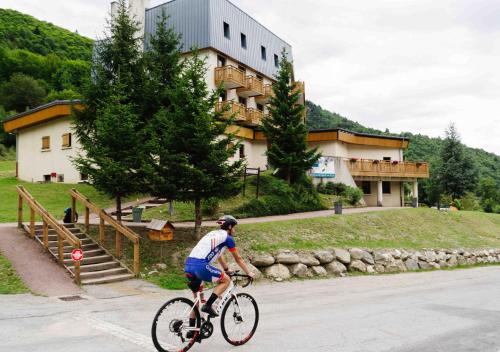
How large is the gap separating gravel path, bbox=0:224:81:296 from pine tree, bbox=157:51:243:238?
445cm

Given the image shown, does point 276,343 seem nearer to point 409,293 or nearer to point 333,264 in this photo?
point 409,293

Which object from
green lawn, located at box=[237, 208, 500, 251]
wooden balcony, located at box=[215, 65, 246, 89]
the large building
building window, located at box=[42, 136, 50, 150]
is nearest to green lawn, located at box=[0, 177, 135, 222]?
the large building

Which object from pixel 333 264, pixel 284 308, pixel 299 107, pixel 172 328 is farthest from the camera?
pixel 299 107

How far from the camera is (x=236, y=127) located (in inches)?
1286

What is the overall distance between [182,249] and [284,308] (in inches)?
232

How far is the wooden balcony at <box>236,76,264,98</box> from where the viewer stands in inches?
1362

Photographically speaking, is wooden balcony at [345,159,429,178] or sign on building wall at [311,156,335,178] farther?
wooden balcony at [345,159,429,178]

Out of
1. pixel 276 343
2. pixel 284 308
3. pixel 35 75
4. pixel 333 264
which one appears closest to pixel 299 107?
pixel 333 264

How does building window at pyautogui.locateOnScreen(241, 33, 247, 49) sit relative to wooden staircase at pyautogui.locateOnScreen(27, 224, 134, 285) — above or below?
above

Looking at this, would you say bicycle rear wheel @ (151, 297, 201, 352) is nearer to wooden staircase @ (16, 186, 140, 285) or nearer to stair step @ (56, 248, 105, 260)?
wooden staircase @ (16, 186, 140, 285)

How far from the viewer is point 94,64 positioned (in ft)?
58.8

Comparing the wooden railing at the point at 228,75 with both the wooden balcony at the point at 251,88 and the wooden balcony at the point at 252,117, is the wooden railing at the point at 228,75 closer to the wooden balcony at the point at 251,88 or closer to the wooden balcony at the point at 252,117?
the wooden balcony at the point at 251,88

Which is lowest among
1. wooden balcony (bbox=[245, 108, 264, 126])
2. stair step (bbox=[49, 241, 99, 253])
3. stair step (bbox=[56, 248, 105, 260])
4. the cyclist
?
stair step (bbox=[56, 248, 105, 260])

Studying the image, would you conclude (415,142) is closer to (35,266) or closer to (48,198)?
(48,198)
